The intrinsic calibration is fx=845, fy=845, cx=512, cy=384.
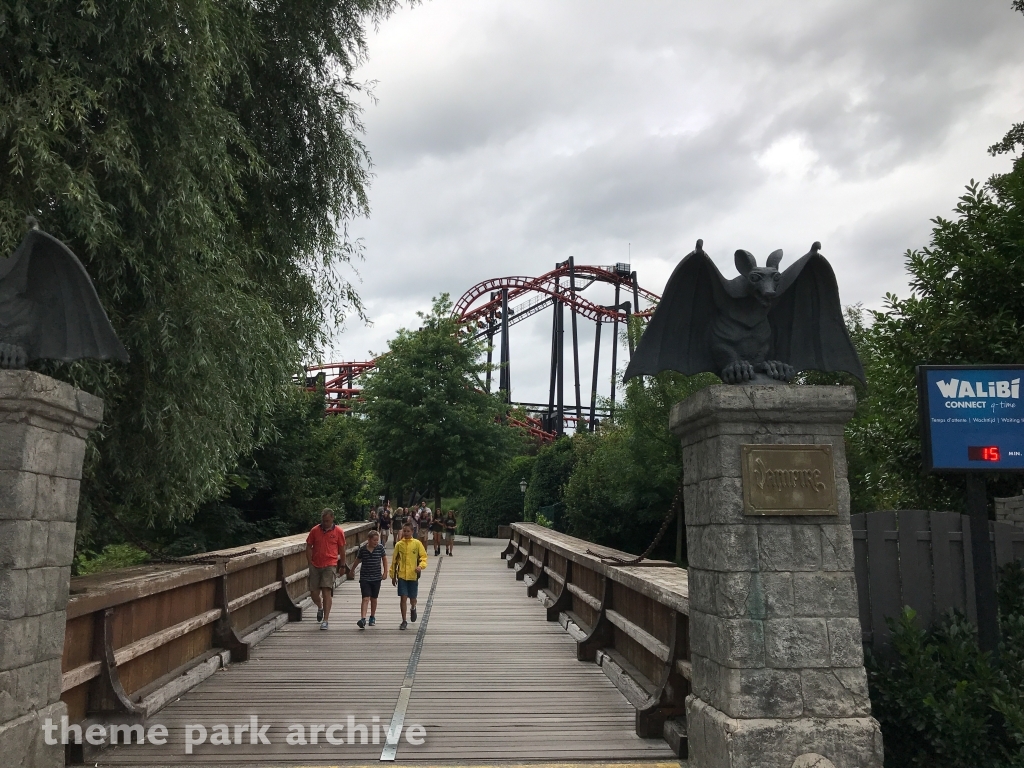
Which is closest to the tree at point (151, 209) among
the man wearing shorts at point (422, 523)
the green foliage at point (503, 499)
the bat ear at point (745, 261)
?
the bat ear at point (745, 261)

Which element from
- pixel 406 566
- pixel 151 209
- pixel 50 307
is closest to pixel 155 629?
pixel 50 307

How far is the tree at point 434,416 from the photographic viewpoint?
101ft

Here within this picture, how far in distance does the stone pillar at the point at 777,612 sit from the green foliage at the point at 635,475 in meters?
19.9

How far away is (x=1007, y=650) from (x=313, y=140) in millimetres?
9784

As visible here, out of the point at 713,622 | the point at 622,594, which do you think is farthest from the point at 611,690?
the point at 713,622

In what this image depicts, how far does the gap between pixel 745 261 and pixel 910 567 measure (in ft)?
8.37

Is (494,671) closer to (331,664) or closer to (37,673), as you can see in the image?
(331,664)

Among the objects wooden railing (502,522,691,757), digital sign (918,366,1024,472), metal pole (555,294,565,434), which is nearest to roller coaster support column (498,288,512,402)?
metal pole (555,294,565,434)

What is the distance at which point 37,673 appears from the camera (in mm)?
4891

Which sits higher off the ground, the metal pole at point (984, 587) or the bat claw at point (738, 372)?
the bat claw at point (738, 372)

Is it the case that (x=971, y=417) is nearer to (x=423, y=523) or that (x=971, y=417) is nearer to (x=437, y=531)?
(x=423, y=523)

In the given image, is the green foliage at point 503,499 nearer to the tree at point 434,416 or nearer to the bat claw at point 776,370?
the tree at point 434,416

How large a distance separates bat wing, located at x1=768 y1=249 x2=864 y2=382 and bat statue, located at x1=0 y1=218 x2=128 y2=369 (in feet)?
14.1

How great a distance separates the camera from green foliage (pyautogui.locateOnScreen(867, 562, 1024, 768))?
517 centimetres
